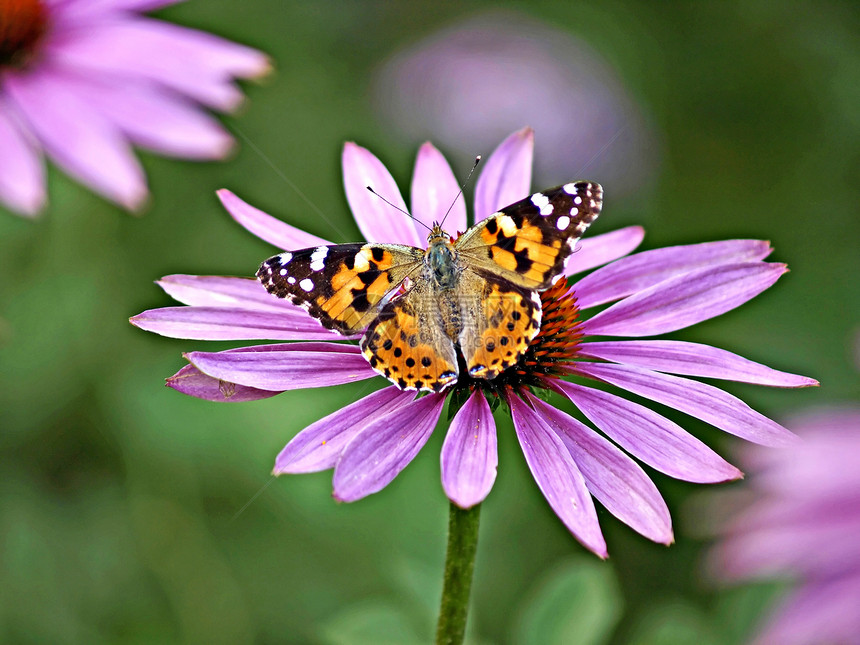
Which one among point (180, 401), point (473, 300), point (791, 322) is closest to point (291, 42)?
point (180, 401)

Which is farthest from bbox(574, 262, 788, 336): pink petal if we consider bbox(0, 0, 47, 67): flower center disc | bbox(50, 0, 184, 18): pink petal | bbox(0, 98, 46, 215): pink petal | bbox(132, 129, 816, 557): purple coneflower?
bbox(0, 0, 47, 67): flower center disc

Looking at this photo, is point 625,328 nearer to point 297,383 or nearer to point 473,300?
point 473,300

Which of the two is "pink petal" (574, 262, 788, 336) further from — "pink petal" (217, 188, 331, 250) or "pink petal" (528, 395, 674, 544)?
"pink petal" (217, 188, 331, 250)

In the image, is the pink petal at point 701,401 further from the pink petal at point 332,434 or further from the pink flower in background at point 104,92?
the pink flower in background at point 104,92

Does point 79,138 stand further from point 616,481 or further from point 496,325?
point 616,481

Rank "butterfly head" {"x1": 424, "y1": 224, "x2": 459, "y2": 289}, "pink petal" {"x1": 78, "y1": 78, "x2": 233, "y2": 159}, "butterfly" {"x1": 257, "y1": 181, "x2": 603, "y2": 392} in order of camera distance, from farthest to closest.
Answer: "pink petal" {"x1": 78, "y1": 78, "x2": 233, "y2": 159}, "butterfly head" {"x1": 424, "y1": 224, "x2": 459, "y2": 289}, "butterfly" {"x1": 257, "y1": 181, "x2": 603, "y2": 392}

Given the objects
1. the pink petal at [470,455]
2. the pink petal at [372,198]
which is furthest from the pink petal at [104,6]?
the pink petal at [470,455]

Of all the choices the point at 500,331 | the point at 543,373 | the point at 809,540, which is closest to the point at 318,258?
the point at 500,331
